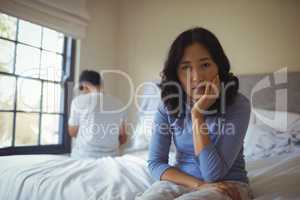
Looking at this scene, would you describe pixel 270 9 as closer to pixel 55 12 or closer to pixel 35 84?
pixel 55 12

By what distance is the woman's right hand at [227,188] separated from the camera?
984mm

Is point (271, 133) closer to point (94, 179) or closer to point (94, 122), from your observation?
point (94, 122)

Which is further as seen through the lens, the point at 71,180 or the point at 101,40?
the point at 101,40

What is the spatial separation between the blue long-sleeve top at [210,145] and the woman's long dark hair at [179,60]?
0.04 m

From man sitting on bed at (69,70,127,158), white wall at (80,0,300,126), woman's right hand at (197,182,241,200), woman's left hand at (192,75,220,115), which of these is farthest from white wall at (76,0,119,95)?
woman's right hand at (197,182,241,200)

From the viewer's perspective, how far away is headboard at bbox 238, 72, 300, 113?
2.56 metres

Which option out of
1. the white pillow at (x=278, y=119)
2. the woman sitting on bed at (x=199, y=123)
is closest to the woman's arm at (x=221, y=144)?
the woman sitting on bed at (x=199, y=123)

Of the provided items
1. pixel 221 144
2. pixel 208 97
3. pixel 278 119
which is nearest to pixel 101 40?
pixel 278 119

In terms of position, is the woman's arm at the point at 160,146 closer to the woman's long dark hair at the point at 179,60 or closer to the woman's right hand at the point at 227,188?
the woman's long dark hair at the point at 179,60

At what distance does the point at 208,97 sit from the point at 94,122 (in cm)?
136

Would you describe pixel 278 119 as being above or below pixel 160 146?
above

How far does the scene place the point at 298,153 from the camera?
1970 millimetres

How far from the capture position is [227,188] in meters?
1.00

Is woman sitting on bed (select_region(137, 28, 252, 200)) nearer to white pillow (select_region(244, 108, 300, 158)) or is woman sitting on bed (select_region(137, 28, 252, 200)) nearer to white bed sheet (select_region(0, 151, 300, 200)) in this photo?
white bed sheet (select_region(0, 151, 300, 200))
